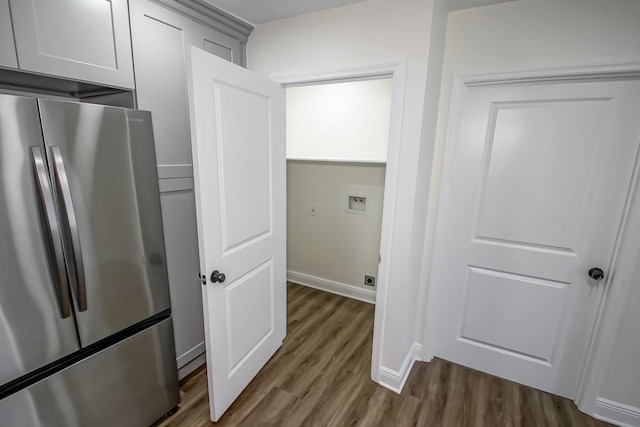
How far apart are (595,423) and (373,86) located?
9.30ft

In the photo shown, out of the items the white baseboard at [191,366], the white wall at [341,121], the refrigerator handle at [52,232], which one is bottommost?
the white baseboard at [191,366]

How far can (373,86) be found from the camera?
2738 mm

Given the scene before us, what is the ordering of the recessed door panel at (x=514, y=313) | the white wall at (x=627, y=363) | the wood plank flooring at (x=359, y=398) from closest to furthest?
the white wall at (x=627, y=363) → the wood plank flooring at (x=359, y=398) → the recessed door panel at (x=514, y=313)

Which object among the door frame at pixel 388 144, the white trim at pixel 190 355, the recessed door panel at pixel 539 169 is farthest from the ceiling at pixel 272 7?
the white trim at pixel 190 355

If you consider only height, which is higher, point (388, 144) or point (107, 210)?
point (388, 144)

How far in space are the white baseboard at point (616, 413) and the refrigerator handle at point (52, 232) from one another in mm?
2869

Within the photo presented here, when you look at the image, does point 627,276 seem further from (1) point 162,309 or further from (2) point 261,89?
(1) point 162,309

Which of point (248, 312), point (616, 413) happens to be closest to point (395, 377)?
point (248, 312)

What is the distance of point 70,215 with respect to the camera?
1172mm

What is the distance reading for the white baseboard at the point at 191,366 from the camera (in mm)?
1999

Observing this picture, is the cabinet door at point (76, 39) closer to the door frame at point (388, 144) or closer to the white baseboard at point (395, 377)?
the door frame at point (388, 144)

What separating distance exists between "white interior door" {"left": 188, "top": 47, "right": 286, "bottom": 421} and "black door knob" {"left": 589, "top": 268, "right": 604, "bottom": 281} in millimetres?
1936

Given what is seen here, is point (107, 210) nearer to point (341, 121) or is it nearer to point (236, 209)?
point (236, 209)

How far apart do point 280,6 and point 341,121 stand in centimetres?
130
